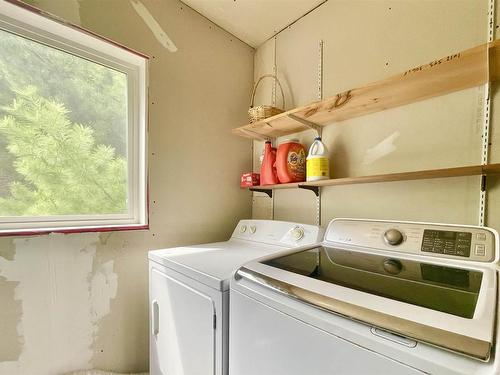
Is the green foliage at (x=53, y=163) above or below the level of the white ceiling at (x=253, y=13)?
below

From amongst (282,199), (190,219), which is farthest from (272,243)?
(190,219)

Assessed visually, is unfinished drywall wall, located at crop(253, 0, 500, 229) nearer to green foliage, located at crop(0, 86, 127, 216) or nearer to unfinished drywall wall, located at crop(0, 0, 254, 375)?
unfinished drywall wall, located at crop(0, 0, 254, 375)

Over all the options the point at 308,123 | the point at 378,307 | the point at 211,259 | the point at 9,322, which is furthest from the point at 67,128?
the point at 378,307

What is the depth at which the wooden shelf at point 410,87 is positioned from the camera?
3.10ft

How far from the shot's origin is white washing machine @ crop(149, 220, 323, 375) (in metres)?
0.99

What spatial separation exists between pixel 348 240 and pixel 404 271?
0.38 meters

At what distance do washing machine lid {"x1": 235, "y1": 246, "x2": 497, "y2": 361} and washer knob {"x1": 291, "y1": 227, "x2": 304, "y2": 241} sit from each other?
30 cm

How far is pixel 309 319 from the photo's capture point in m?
0.67

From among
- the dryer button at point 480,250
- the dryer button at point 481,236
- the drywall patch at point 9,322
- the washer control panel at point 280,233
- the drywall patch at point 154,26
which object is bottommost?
the drywall patch at point 9,322

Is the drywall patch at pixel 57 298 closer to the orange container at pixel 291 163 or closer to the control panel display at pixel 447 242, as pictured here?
the orange container at pixel 291 163

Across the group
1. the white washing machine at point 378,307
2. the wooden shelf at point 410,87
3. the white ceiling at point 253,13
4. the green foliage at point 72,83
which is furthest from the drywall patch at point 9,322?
the white ceiling at point 253,13

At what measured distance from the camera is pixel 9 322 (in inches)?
45.3

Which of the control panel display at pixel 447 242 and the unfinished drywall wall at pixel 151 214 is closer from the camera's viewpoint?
the control panel display at pixel 447 242

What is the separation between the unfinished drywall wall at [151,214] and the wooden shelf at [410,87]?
0.54 metres
